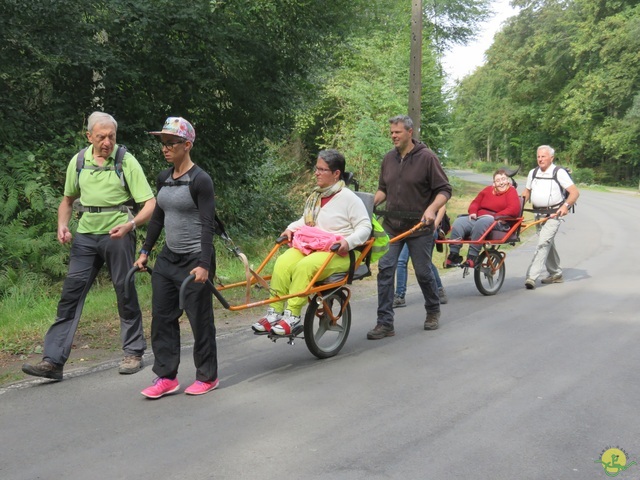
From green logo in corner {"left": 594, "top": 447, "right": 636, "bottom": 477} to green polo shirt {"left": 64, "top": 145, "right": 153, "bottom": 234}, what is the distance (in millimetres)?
4072

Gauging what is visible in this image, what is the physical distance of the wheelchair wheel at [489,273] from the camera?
33.0 ft

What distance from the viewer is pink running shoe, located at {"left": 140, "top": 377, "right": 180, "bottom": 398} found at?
5.51m

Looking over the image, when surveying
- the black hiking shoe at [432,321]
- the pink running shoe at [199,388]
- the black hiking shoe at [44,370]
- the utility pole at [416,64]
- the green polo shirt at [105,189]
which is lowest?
the black hiking shoe at [432,321]

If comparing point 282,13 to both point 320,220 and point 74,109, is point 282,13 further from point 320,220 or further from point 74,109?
point 320,220

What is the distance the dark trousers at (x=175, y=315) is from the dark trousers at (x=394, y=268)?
2.55m

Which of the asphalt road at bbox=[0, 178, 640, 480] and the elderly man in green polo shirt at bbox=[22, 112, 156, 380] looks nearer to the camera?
the asphalt road at bbox=[0, 178, 640, 480]

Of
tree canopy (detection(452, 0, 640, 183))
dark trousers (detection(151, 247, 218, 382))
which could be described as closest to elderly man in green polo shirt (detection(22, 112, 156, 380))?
dark trousers (detection(151, 247, 218, 382))

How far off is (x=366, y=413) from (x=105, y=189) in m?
2.90

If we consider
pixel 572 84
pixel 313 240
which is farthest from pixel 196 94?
pixel 572 84

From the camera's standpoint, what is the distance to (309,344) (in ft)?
21.6

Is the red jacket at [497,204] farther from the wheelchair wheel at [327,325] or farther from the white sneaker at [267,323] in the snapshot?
the white sneaker at [267,323]

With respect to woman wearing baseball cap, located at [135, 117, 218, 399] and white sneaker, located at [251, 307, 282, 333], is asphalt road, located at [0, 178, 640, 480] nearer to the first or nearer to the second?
woman wearing baseball cap, located at [135, 117, 218, 399]

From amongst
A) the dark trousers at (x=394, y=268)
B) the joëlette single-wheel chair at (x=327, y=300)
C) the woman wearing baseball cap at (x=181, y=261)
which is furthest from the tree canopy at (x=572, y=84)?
the woman wearing baseball cap at (x=181, y=261)

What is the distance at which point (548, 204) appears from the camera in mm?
11133
